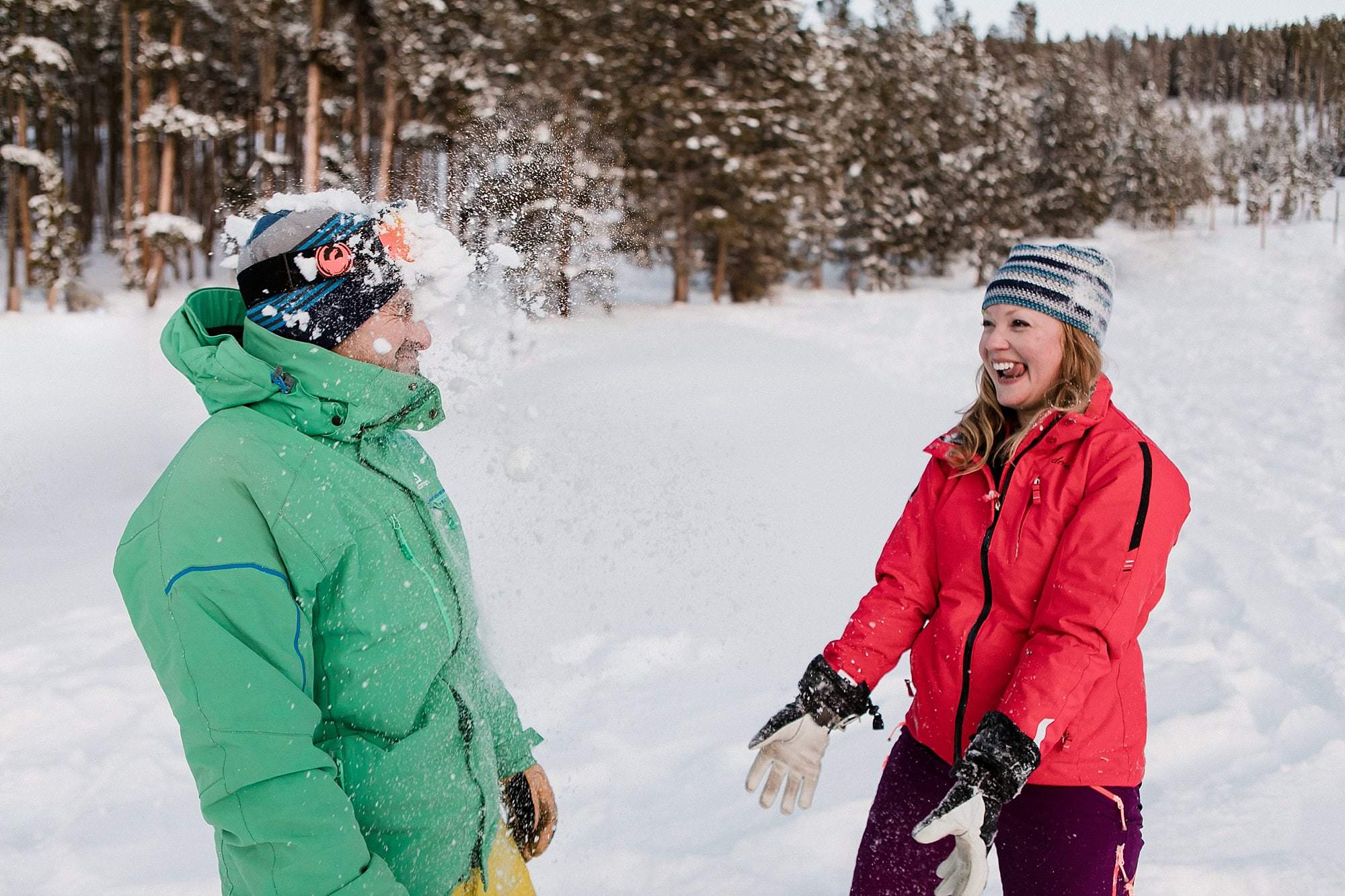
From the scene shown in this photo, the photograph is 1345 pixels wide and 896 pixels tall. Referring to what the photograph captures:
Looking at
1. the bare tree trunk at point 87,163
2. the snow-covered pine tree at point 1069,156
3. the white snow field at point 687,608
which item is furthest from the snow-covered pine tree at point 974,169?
the bare tree trunk at point 87,163

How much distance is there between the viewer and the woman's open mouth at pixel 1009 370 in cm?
238

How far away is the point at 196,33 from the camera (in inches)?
1289

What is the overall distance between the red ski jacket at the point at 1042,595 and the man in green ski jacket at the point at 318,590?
1.17 meters

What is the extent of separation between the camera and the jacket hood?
1593mm

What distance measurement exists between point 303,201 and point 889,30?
45376 mm

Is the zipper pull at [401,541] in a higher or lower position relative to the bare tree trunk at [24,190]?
lower

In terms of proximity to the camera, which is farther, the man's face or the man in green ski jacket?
the man's face

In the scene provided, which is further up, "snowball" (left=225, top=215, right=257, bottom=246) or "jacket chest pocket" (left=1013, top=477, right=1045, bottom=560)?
"snowball" (left=225, top=215, right=257, bottom=246)

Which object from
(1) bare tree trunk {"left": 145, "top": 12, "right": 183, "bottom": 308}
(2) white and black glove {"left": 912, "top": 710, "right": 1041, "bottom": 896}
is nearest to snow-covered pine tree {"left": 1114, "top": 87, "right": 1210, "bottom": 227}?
(1) bare tree trunk {"left": 145, "top": 12, "right": 183, "bottom": 308}

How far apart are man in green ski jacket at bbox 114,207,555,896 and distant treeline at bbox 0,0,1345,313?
3015 millimetres

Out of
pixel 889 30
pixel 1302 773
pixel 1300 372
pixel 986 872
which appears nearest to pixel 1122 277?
pixel 889 30

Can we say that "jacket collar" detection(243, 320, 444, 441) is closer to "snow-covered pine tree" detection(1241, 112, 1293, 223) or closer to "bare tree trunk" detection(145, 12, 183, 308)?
"bare tree trunk" detection(145, 12, 183, 308)

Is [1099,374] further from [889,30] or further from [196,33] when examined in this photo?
[889,30]

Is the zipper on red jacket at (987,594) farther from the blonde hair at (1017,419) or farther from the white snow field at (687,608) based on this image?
the white snow field at (687,608)
